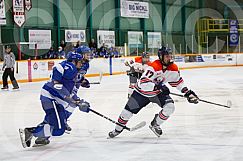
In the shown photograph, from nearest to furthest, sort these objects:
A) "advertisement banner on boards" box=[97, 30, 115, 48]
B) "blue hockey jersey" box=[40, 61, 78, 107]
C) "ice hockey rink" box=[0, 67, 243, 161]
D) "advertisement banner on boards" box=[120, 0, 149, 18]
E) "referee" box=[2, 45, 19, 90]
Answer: "ice hockey rink" box=[0, 67, 243, 161]
"blue hockey jersey" box=[40, 61, 78, 107]
"referee" box=[2, 45, 19, 90]
"advertisement banner on boards" box=[97, 30, 115, 48]
"advertisement banner on boards" box=[120, 0, 149, 18]

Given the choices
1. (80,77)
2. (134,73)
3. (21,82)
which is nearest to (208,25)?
→ (21,82)

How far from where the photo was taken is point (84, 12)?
24.6m

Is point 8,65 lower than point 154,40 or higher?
lower

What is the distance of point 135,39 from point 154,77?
70.8 ft

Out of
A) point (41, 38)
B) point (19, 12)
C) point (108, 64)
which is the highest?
point (19, 12)

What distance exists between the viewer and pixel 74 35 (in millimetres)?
23219

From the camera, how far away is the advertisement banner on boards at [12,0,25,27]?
65.9 ft

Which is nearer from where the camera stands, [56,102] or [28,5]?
[56,102]

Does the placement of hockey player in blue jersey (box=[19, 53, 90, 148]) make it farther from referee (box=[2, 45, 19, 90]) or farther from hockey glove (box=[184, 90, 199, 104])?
referee (box=[2, 45, 19, 90])

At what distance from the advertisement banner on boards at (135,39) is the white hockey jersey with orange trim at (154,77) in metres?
20.9

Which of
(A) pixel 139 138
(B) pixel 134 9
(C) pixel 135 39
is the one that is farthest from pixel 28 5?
(A) pixel 139 138

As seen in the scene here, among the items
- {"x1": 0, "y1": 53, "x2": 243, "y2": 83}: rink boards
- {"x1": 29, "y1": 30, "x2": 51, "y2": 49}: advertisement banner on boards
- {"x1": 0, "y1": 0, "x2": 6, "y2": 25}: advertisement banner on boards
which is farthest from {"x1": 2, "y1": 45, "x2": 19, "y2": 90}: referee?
{"x1": 29, "y1": 30, "x2": 51, "y2": 49}: advertisement banner on boards

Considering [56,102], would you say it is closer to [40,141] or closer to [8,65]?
[40,141]

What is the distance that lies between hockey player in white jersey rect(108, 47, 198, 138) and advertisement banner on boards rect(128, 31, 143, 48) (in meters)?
20.8
